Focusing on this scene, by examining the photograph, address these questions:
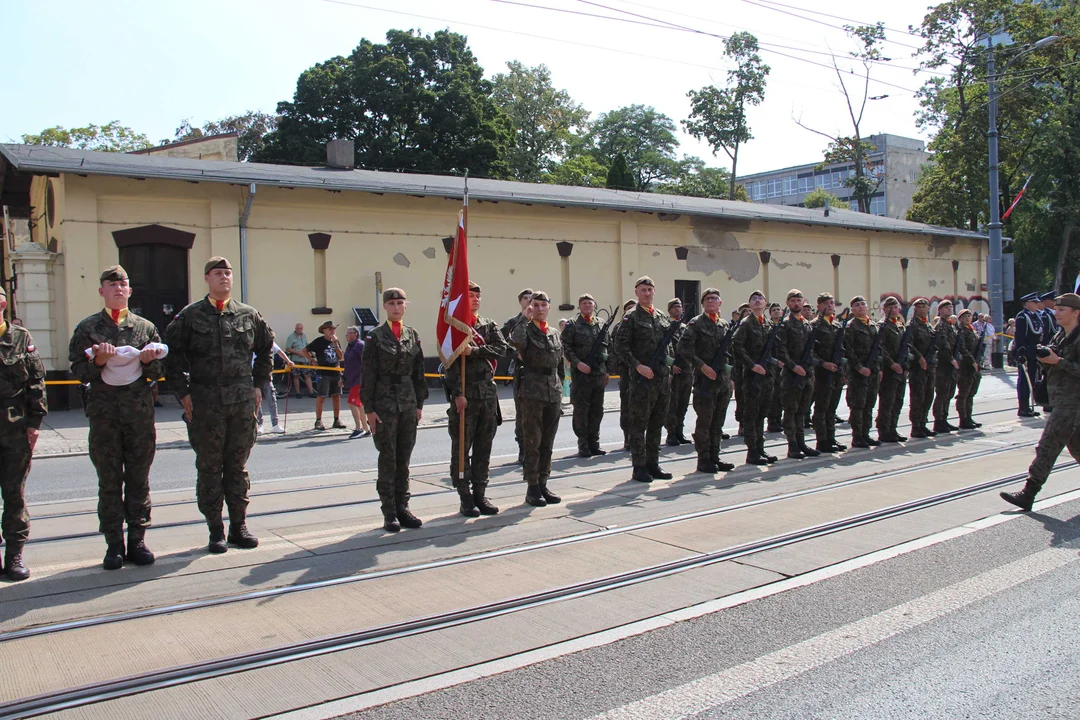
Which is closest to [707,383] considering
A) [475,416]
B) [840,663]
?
[475,416]

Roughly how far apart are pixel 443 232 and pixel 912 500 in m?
16.5

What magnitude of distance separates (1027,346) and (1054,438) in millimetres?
7320

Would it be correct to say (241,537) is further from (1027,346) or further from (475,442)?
(1027,346)

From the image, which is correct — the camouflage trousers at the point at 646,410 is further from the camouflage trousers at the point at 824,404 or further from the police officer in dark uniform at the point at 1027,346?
the police officer in dark uniform at the point at 1027,346

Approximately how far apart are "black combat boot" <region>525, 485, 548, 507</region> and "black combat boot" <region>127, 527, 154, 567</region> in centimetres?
321

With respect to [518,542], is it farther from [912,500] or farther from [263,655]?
[912,500]

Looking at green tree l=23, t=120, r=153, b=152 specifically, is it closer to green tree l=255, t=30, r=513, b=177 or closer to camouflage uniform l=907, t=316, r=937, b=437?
green tree l=255, t=30, r=513, b=177

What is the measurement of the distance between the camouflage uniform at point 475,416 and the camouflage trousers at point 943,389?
8004 mm

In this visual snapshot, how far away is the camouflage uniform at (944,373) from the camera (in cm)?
1269

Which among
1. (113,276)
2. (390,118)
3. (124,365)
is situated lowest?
(124,365)

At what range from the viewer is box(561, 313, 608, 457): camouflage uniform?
1070 cm

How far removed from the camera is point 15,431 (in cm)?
558

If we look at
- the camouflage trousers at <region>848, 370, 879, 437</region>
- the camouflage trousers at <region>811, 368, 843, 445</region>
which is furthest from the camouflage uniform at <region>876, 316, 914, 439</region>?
the camouflage trousers at <region>811, 368, 843, 445</region>

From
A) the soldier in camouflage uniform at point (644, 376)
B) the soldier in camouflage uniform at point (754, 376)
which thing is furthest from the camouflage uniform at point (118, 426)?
the soldier in camouflage uniform at point (754, 376)
